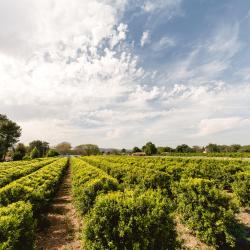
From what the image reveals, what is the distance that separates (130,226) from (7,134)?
72.2 meters

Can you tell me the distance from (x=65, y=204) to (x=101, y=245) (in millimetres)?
7898

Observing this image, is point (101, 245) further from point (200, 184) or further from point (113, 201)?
point (200, 184)

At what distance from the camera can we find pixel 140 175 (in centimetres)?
1121

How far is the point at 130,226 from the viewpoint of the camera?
162 inches

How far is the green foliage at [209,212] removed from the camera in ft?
17.7

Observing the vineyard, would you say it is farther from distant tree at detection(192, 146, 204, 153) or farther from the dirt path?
distant tree at detection(192, 146, 204, 153)

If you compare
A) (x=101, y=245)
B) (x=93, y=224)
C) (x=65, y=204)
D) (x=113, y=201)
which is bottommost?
(x=65, y=204)

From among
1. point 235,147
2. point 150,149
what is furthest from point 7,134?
point 235,147

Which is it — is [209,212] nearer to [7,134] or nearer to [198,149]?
[7,134]

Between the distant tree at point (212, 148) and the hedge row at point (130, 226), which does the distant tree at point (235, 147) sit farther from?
the hedge row at point (130, 226)

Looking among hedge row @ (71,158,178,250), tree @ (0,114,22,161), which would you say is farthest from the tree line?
hedge row @ (71,158,178,250)

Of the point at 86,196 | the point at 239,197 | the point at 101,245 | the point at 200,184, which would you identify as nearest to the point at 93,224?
the point at 101,245

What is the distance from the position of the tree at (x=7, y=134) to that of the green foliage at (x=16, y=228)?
225 feet

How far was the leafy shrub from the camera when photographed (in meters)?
4.04
